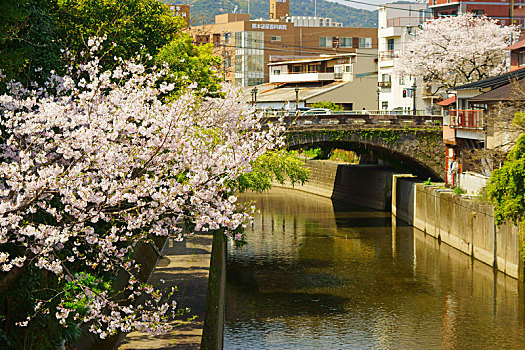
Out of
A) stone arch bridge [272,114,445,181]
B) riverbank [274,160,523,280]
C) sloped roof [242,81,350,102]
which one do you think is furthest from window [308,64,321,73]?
stone arch bridge [272,114,445,181]

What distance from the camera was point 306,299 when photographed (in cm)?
3105

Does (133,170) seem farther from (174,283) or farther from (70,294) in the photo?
(174,283)

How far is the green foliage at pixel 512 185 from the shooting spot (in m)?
31.1

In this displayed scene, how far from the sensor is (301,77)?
309 ft

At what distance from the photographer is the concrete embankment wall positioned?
34.5 m

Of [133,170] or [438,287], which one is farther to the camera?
[438,287]

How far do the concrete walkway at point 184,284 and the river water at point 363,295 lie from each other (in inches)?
107

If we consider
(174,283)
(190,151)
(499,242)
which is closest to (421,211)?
(499,242)

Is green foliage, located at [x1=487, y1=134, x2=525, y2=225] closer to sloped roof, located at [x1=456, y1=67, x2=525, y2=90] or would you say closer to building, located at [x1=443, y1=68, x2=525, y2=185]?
building, located at [x1=443, y1=68, x2=525, y2=185]

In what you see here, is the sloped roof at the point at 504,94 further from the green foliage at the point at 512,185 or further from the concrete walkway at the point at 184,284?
the concrete walkway at the point at 184,284

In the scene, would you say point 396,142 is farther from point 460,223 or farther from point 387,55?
point 387,55

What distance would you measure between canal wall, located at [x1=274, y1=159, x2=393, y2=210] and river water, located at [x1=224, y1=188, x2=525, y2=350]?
1280cm

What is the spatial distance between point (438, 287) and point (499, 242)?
13.6 ft

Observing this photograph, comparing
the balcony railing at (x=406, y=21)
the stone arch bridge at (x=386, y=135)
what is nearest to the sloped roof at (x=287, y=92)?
the balcony railing at (x=406, y=21)
